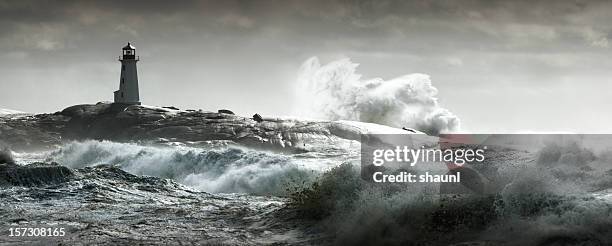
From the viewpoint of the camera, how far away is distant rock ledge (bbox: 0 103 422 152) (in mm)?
42562

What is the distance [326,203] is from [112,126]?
39.8m

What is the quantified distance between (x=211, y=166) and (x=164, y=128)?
20.4m

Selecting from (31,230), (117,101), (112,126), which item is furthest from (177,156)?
(117,101)

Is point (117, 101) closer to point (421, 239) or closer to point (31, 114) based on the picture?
point (31, 114)

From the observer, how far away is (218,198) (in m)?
19.0

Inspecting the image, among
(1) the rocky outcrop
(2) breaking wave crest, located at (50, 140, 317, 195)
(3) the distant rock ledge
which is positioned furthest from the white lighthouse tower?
(1) the rocky outcrop

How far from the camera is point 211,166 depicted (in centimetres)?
2722

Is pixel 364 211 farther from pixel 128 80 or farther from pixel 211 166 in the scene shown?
pixel 128 80

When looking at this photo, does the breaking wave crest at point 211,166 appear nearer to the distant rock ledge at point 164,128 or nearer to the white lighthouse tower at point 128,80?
Answer: the distant rock ledge at point 164,128

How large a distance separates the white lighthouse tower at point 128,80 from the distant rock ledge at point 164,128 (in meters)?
1.33

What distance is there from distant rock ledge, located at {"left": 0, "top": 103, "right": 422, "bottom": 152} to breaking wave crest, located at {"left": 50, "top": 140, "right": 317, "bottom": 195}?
35.6 feet

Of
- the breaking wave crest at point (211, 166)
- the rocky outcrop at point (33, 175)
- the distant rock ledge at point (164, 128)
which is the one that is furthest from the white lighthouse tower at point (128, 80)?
the rocky outcrop at point (33, 175)

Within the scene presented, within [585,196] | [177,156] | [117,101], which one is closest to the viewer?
[585,196]

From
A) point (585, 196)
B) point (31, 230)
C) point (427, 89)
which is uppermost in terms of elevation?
point (427, 89)
